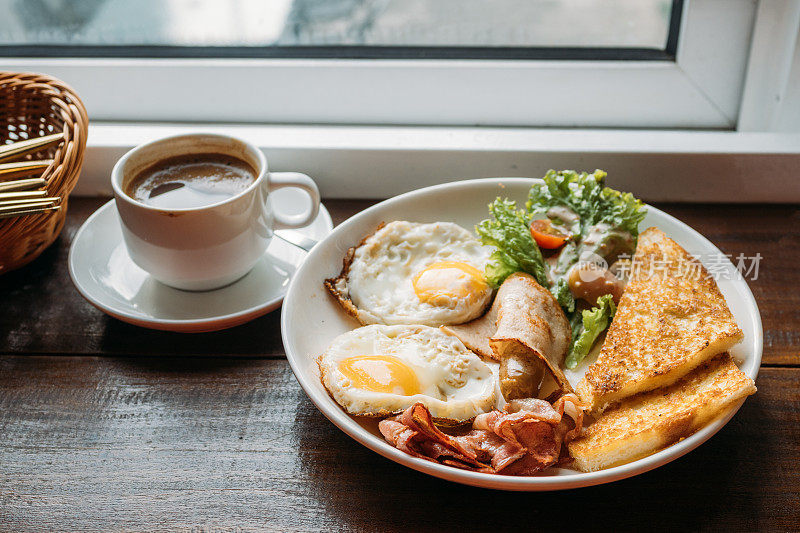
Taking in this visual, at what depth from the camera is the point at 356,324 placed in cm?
158

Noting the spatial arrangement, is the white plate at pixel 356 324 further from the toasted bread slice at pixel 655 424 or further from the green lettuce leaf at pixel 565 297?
the green lettuce leaf at pixel 565 297

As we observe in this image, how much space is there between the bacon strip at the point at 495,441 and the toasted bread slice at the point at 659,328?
14 centimetres

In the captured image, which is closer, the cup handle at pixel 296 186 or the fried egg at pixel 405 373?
the fried egg at pixel 405 373

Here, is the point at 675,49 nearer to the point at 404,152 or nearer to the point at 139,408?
the point at 404,152

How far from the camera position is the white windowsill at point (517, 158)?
2.02 m

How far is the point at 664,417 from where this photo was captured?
122 centimetres

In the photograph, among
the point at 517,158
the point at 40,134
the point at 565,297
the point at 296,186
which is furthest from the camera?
the point at 517,158

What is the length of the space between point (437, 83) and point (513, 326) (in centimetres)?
117

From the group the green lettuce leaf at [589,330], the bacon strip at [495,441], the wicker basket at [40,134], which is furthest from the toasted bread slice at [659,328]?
the wicker basket at [40,134]

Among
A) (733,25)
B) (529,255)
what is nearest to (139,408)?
(529,255)

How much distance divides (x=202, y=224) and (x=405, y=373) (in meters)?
0.58

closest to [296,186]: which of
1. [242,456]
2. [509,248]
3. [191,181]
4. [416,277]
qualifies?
[191,181]

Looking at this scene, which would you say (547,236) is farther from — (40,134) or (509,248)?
(40,134)

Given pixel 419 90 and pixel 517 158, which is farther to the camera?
pixel 419 90
